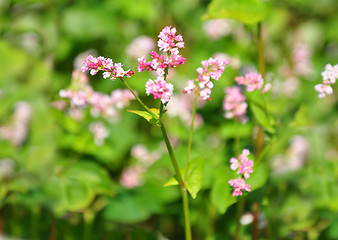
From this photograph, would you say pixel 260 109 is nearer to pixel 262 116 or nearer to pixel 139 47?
pixel 262 116

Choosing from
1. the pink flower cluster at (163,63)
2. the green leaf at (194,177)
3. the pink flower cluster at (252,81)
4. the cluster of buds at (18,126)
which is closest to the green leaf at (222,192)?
the green leaf at (194,177)

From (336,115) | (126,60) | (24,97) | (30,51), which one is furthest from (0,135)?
(336,115)

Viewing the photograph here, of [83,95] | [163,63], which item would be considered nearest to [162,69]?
[163,63]

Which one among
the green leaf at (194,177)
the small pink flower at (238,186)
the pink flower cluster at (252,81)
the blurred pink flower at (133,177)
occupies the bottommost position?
the small pink flower at (238,186)

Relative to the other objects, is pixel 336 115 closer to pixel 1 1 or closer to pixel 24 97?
pixel 24 97

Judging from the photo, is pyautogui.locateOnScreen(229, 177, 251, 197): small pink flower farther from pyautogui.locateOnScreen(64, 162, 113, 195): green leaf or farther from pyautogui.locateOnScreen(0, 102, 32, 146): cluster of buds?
pyautogui.locateOnScreen(0, 102, 32, 146): cluster of buds

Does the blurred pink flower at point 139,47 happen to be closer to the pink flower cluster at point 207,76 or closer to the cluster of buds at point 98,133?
the cluster of buds at point 98,133

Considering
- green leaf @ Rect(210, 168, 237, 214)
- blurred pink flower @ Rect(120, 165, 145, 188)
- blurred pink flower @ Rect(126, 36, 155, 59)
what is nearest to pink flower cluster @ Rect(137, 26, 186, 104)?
green leaf @ Rect(210, 168, 237, 214)
